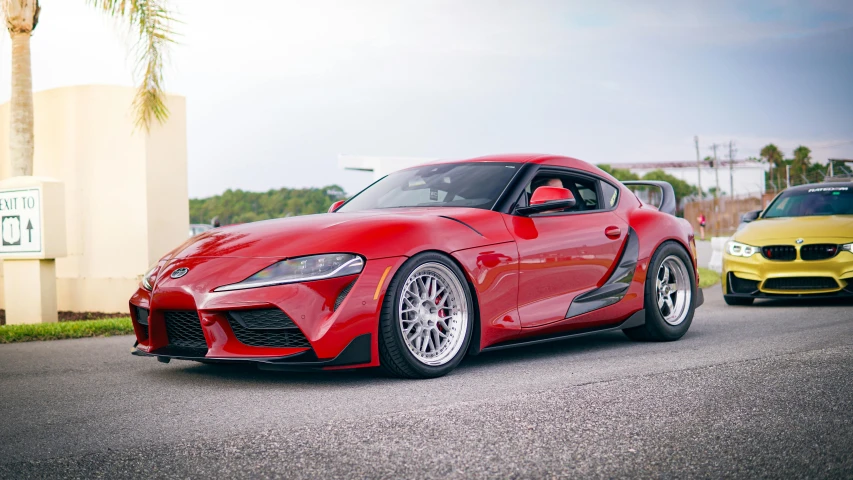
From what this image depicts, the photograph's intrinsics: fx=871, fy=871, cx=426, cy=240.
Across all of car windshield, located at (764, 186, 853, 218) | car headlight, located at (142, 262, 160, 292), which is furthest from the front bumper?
car headlight, located at (142, 262, 160, 292)

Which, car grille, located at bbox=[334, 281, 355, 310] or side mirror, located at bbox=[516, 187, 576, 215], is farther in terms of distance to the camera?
side mirror, located at bbox=[516, 187, 576, 215]

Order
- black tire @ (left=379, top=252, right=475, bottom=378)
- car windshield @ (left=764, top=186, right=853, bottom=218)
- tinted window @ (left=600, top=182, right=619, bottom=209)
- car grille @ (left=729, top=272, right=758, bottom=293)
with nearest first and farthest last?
black tire @ (left=379, top=252, right=475, bottom=378) → tinted window @ (left=600, top=182, right=619, bottom=209) → car grille @ (left=729, top=272, right=758, bottom=293) → car windshield @ (left=764, top=186, right=853, bottom=218)

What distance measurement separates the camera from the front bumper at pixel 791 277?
9.63 m

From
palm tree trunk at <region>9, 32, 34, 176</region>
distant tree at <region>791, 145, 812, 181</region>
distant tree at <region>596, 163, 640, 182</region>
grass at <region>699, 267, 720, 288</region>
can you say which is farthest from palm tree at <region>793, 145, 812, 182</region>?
palm tree trunk at <region>9, 32, 34, 176</region>

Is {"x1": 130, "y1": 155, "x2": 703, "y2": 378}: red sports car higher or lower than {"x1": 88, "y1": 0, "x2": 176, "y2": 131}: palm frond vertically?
lower

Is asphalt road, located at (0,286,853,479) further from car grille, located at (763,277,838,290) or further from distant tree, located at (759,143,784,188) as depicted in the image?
distant tree, located at (759,143,784,188)

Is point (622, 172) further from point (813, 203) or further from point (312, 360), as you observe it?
point (312, 360)

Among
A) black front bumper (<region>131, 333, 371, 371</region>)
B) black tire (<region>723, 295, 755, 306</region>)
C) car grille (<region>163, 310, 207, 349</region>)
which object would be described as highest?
car grille (<region>163, 310, 207, 349</region>)

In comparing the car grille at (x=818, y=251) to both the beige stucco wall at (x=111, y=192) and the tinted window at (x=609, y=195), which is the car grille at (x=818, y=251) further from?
the beige stucco wall at (x=111, y=192)

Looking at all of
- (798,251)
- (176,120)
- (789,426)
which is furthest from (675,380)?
(176,120)

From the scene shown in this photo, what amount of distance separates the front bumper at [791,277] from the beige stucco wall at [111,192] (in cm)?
812

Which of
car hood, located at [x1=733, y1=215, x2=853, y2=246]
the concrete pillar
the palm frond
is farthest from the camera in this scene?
the palm frond

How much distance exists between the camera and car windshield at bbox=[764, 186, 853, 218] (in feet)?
35.1

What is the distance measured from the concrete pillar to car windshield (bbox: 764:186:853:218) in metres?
8.92
